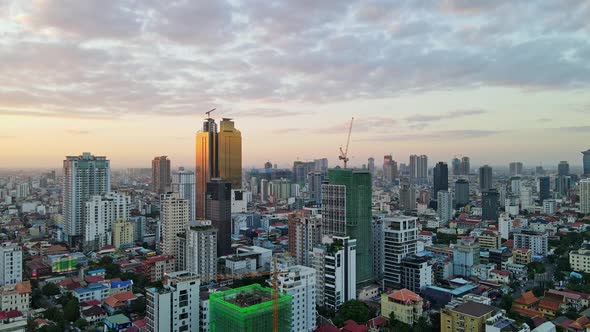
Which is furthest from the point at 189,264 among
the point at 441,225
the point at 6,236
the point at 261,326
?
the point at 441,225

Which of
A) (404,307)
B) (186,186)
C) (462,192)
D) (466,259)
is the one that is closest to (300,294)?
(404,307)

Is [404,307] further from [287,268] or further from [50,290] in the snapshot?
[50,290]

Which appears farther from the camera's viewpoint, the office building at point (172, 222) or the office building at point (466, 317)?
the office building at point (172, 222)

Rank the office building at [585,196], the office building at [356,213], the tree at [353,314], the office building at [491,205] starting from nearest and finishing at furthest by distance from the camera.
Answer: the tree at [353,314] < the office building at [356,213] < the office building at [491,205] < the office building at [585,196]

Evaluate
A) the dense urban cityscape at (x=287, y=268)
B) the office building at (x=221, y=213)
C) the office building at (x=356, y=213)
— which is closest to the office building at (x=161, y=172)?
the dense urban cityscape at (x=287, y=268)

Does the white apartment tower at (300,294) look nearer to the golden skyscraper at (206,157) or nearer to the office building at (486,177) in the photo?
the golden skyscraper at (206,157)

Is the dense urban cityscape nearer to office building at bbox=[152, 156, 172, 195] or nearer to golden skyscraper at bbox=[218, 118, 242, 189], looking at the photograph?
golden skyscraper at bbox=[218, 118, 242, 189]
